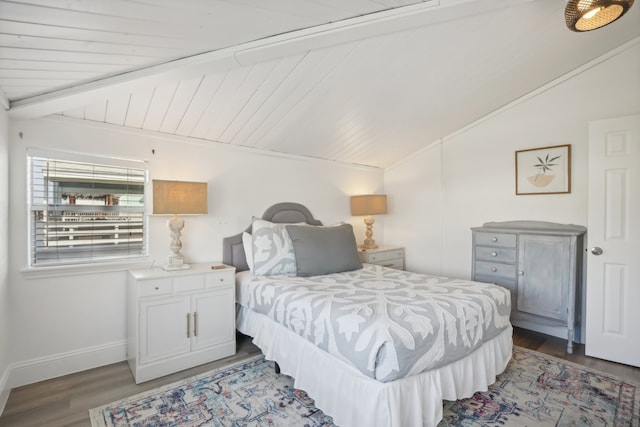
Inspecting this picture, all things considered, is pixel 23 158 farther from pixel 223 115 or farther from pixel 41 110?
pixel 223 115

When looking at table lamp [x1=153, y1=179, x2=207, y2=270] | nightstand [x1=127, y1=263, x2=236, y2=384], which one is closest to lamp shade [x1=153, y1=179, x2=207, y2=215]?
table lamp [x1=153, y1=179, x2=207, y2=270]

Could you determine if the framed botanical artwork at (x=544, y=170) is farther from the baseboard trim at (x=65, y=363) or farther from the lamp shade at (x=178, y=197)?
the baseboard trim at (x=65, y=363)

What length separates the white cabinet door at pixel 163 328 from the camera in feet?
7.57

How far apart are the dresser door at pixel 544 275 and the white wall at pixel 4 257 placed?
13.5ft

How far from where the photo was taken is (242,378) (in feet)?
7.64

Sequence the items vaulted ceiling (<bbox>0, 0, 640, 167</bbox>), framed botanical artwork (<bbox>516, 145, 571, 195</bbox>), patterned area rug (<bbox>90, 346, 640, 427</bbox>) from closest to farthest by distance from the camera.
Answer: vaulted ceiling (<bbox>0, 0, 640, 167</bbox>), patterned area rug (<bbox>90, 346, 640, 427</bbox>), framed botanical artwork (<bbox>516, 145, 571, 195</bbox>)

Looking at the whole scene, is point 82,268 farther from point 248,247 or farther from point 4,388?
point 248,247

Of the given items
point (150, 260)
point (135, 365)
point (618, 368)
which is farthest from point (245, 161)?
point (618, 368)

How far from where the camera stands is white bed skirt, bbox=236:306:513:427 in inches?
59.8

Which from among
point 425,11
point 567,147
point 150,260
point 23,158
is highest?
point 425,11

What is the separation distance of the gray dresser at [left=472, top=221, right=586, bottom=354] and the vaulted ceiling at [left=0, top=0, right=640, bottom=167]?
4.72 feet

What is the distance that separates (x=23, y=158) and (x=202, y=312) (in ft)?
5.57

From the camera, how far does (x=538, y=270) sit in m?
2.96

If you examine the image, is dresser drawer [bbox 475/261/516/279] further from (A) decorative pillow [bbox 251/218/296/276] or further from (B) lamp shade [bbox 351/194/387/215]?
(A) decorative pillow [bbox 251/218/296/276]
